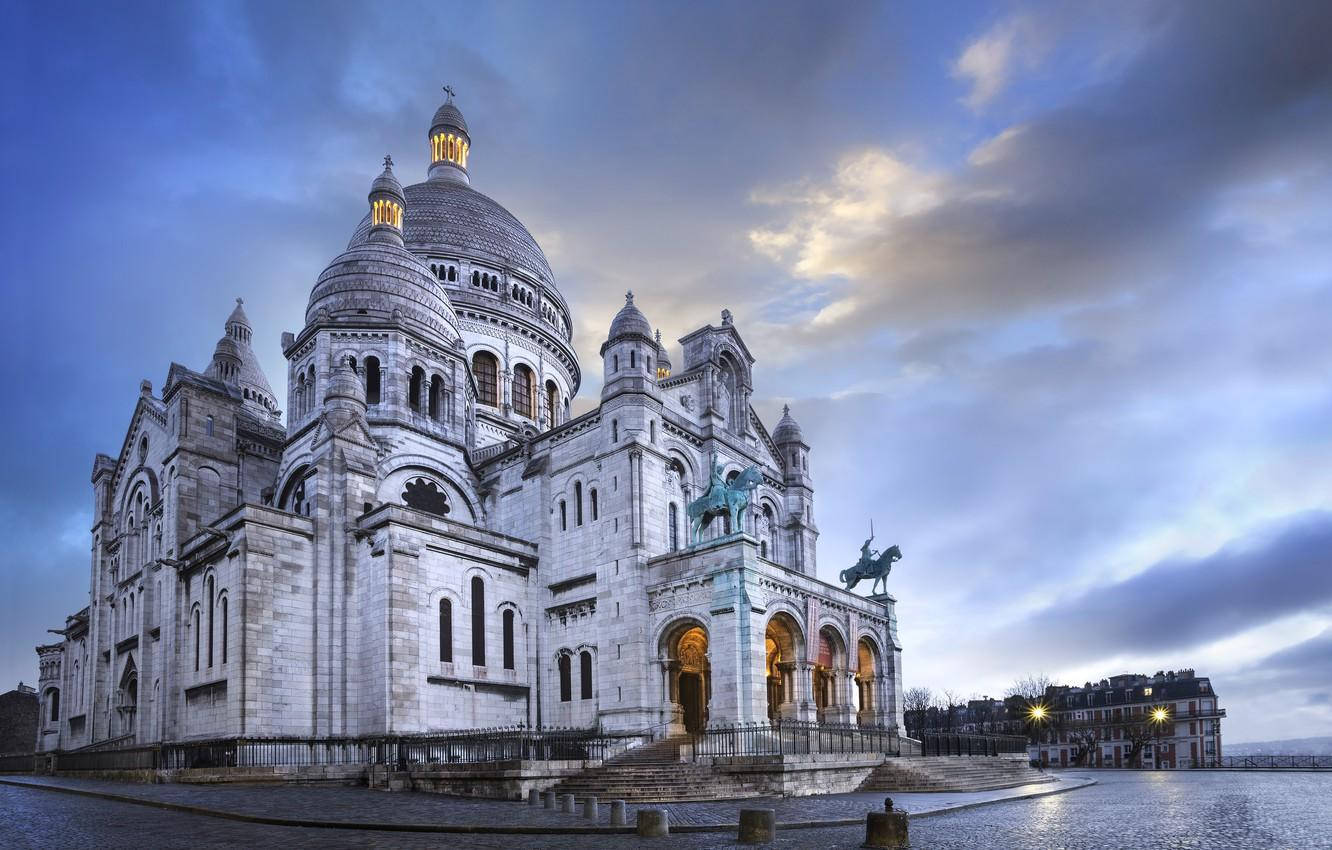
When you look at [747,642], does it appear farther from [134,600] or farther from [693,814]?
[134,600]

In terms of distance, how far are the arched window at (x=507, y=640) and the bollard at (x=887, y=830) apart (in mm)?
27274

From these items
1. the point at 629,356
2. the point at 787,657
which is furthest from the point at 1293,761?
the point at 629,356

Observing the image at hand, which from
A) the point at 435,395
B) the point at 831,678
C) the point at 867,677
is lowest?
the point at 867,677

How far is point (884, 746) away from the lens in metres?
37.9

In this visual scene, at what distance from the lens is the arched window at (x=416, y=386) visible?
4662 cm

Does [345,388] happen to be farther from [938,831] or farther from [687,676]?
[938,831]

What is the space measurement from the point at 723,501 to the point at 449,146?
1846 inches

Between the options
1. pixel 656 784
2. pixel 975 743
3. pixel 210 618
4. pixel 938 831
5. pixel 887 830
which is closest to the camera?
pixel 887 830

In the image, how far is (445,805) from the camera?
24391mm

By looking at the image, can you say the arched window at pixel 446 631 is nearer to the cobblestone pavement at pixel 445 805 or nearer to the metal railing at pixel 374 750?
the metal railing at pixel 374 750

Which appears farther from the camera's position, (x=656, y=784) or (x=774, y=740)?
(x=774, y=740)

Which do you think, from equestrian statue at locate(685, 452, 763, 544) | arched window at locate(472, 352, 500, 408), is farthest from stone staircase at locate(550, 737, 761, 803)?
arched window at locate(472, 352, 500, 408)

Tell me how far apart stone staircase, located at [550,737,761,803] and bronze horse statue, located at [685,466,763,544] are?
31.8 feet

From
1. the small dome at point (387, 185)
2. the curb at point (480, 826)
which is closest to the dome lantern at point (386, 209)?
the small dome at point (387, 185)
